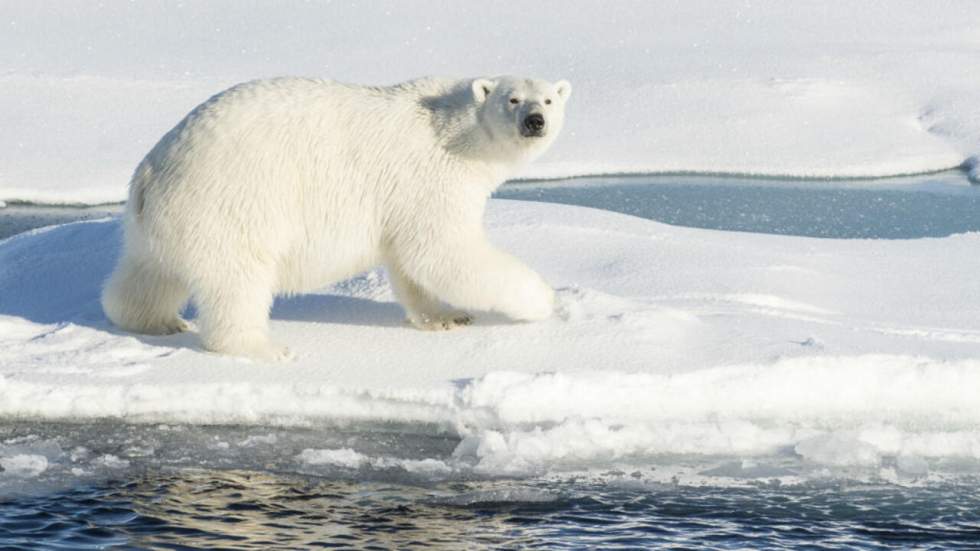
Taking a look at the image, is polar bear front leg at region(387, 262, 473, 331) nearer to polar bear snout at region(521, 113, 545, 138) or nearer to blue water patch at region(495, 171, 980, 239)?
polar bear snout at region(521, 113, 545, 138)

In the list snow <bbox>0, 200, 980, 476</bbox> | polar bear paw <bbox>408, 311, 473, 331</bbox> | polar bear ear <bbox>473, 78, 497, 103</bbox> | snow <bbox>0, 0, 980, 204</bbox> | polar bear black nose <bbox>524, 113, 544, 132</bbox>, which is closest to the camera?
snow <bbox>0, 200, 980, 476</bbox>

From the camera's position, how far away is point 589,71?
48.3 ft

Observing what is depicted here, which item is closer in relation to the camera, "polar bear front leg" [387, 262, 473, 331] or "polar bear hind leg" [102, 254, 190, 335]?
"polar bear hind leg" [102, 254, 190, 335]

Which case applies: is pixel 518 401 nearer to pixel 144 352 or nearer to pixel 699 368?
pixel 699 368

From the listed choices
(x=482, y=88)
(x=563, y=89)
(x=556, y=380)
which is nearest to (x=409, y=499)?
(x=556, y=380)

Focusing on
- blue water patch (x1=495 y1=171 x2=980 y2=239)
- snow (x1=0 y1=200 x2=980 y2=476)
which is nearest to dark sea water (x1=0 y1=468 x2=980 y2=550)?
snow (x1=0 y1=200 x2=980 y2=476)

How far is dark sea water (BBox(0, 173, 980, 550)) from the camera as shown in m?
4.26

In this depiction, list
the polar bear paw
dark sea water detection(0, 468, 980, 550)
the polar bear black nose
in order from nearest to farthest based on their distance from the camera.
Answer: dark sea water detection(0, 468, 980, 550) < the polar bear black nose < the polar bear paw

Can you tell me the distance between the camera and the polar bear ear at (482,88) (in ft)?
18.5

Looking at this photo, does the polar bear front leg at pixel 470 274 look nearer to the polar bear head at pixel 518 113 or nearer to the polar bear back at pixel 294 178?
the polar bear back at pixel 294 178

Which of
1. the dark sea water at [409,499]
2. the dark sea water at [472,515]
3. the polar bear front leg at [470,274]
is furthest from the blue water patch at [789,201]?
the dark sea water at [472,515]

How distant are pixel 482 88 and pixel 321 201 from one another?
80 centimetres

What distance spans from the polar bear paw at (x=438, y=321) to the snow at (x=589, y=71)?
5.63m

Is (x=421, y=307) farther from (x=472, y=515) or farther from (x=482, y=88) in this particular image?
(x=472, y=515)
